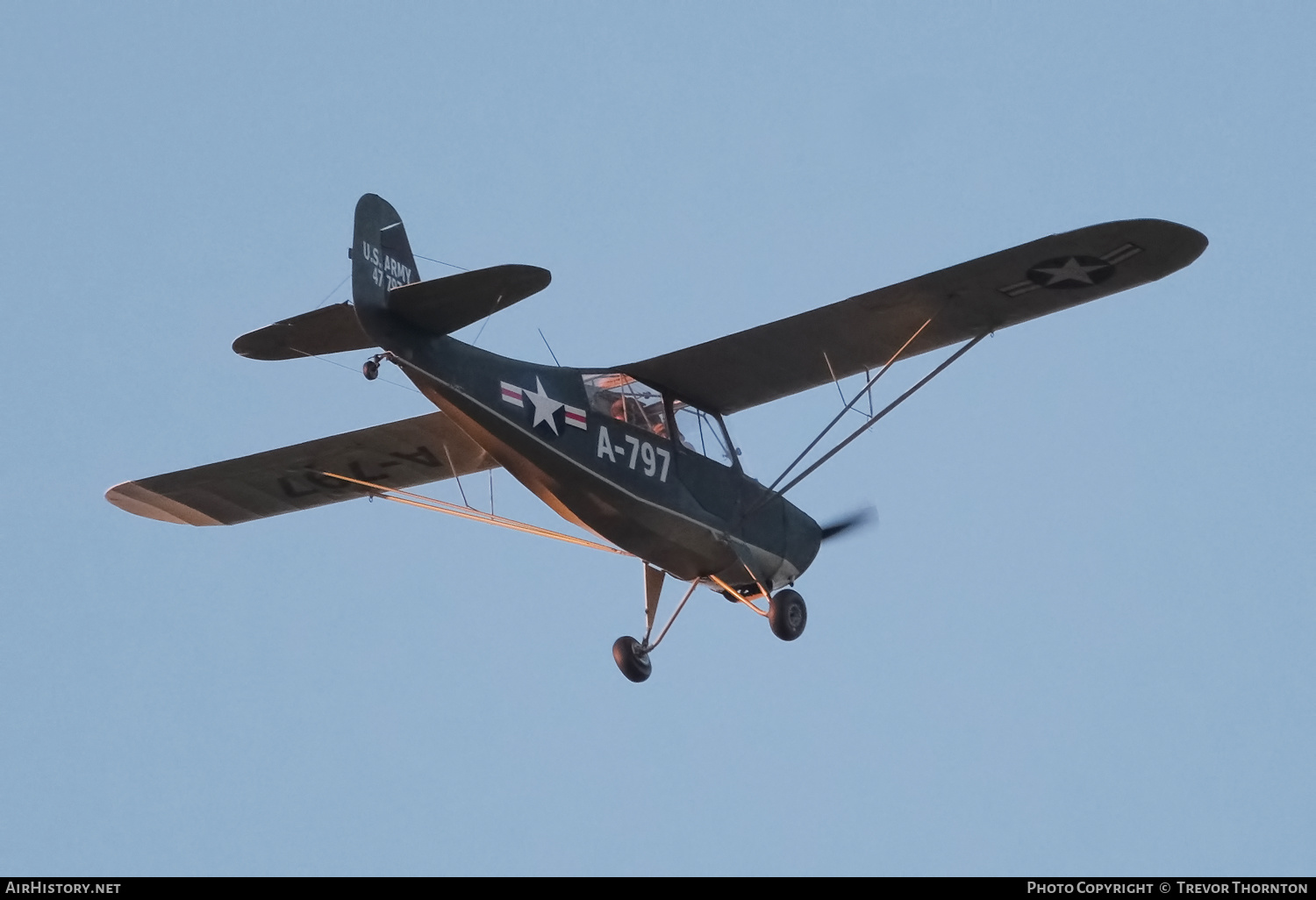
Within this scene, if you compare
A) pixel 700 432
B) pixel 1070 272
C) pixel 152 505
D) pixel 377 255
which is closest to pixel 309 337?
pixel 377 255

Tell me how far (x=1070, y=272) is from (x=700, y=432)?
136 inches

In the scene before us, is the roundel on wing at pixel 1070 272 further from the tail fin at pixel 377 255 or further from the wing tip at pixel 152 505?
the wing tip at pixel 152 505

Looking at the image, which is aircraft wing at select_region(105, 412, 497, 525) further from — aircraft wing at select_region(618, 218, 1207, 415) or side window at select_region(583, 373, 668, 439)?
aircraft wing at select_region(618, 218, 1207, 415)

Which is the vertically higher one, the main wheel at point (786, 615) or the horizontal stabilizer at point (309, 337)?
the horizontal stabilizer at point (309, 337)

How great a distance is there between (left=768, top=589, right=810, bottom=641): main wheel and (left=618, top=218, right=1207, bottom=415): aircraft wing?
5.93 feet

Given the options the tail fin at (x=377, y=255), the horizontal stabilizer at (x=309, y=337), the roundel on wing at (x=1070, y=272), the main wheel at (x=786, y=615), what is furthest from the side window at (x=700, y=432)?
the horizontal stabilizer at (x=309, y=337)

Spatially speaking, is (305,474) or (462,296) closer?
(462,296)

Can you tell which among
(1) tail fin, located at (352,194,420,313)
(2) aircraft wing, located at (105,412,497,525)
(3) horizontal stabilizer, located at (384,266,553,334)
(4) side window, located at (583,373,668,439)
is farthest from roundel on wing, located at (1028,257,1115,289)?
(2) aircraft wing, located at (105,412,497,525)

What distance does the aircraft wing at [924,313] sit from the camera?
52.5 ft

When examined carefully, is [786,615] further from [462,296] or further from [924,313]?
[462,296]

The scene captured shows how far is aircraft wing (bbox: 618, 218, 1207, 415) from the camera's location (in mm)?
16016

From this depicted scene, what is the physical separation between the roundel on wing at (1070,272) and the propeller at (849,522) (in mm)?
3178

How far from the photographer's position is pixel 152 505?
19344mm

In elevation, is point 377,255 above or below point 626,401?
above
